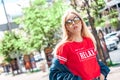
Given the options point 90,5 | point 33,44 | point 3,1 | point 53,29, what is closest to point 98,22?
point 90,5

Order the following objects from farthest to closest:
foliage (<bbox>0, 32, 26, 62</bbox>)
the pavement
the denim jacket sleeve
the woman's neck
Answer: foliage (<bbox>0, 32, 26, 62</bbox>), the pavement, the woman's neck, the denim jacket sleeve

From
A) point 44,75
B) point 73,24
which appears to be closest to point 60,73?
point 73,24

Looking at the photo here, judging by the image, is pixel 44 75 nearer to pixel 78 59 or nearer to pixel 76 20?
pixel 76 20

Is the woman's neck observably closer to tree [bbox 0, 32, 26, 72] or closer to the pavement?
the pavement

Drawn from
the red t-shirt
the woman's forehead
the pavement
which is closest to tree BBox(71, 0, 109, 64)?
the pavement

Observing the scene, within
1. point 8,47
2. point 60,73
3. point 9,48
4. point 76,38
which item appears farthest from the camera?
point 9,48

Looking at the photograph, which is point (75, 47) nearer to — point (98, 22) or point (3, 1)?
point (98, 22)

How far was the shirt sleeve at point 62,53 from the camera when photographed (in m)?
3.36

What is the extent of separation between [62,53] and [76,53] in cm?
13

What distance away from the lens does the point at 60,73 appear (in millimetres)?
3363

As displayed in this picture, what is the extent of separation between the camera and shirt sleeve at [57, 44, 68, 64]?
3.36 metres

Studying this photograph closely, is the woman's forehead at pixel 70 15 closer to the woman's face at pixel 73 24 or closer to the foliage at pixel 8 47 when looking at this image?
the woman's face at pixel 73 24

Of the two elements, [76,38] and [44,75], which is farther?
Answer: [44,75]

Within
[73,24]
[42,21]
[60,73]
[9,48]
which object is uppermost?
[73,24]
